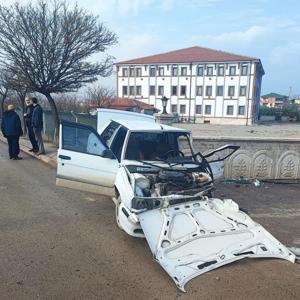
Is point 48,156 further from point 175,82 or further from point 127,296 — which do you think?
point 175,82

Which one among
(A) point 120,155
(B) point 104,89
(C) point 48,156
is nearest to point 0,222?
(A) point 120,155

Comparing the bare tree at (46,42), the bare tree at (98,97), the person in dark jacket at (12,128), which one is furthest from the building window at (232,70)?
the person in dark jacket at (12,128)

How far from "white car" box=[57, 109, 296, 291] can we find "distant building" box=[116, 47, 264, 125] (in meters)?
66.5

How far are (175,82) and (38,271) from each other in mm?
74444

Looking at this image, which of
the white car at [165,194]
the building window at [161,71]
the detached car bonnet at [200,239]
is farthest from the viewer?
the building window at [161,71]

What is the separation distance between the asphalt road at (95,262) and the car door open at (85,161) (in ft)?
1.83

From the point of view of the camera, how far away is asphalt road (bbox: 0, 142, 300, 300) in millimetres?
3670

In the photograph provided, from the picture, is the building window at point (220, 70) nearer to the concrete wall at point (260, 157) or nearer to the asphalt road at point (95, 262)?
the concrete wall at point (260, 157)

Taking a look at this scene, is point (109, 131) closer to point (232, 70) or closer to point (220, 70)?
point (220, 70)

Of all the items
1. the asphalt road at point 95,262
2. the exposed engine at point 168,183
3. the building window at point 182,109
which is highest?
the exposed engine at point 168,183

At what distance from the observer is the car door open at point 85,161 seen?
5.94 metres

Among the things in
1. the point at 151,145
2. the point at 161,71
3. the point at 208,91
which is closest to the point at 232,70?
the point at 208,91

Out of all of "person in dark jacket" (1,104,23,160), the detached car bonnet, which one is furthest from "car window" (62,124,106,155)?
"person in dark jacket" (1,104,23,160)

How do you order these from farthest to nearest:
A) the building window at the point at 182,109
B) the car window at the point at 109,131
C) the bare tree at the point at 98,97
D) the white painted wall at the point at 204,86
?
the building window at the point at 182,109
the white painted wall at the point at 204,86
the bare tree at the point at 98,97
the car window at the point at 109,131
